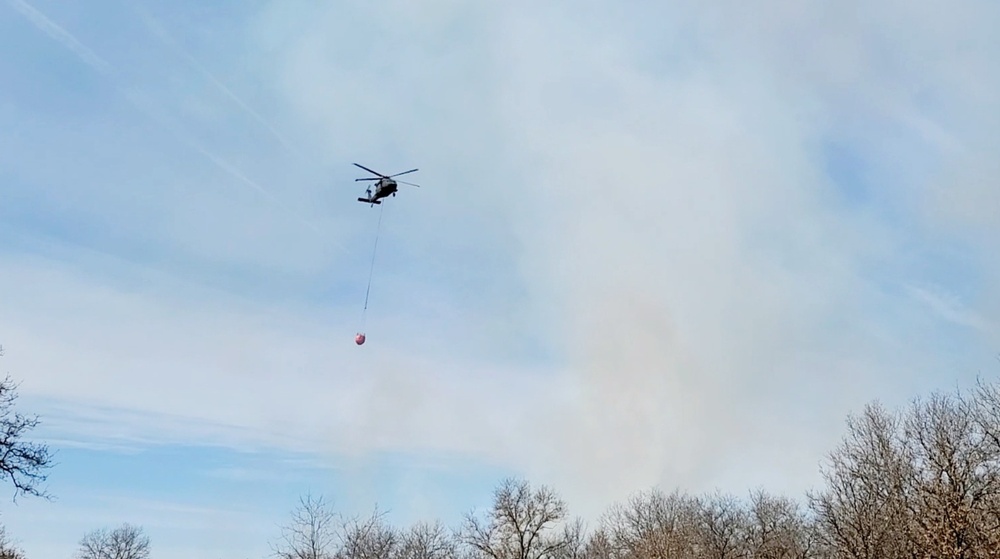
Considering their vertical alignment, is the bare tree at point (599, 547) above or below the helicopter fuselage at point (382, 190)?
below

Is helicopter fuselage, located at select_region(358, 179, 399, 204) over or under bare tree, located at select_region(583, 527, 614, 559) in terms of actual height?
over

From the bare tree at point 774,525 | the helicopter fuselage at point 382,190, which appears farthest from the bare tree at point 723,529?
the helicopter fuselage at point 382,190

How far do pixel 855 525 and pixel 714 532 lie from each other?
145 feet

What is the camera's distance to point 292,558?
3709cm

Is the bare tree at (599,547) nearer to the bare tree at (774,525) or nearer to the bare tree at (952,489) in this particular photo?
the bare tree at (774,525)

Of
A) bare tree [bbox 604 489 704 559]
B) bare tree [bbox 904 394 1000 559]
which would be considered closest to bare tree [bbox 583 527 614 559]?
bare tree [bbox 604 489 704 559]

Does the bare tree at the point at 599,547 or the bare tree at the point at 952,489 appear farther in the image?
the bare tree at the point at 599,547

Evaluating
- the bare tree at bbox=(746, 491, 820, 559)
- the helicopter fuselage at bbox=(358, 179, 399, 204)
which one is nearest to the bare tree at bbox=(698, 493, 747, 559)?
the bare tree at bbox=(746, 491, 820, 559)

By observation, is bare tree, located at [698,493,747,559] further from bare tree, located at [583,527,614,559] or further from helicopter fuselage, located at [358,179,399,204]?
helicopter fuselage, located at [358,179,399,204]

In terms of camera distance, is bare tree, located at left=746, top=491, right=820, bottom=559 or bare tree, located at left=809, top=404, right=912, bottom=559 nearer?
bare tree, located at left=809, top=404, right=912, bottom=559

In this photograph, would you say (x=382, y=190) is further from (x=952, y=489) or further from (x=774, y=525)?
(x=774, y=525)

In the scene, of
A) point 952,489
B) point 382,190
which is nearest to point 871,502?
point 952,489

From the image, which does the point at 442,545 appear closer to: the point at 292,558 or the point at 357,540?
the point at 357,540

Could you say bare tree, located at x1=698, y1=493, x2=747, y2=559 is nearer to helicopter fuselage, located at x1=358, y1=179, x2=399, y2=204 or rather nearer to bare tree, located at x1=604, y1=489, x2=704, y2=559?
bare tree, located at x1=604, y1=489, x2=704, y2=559
